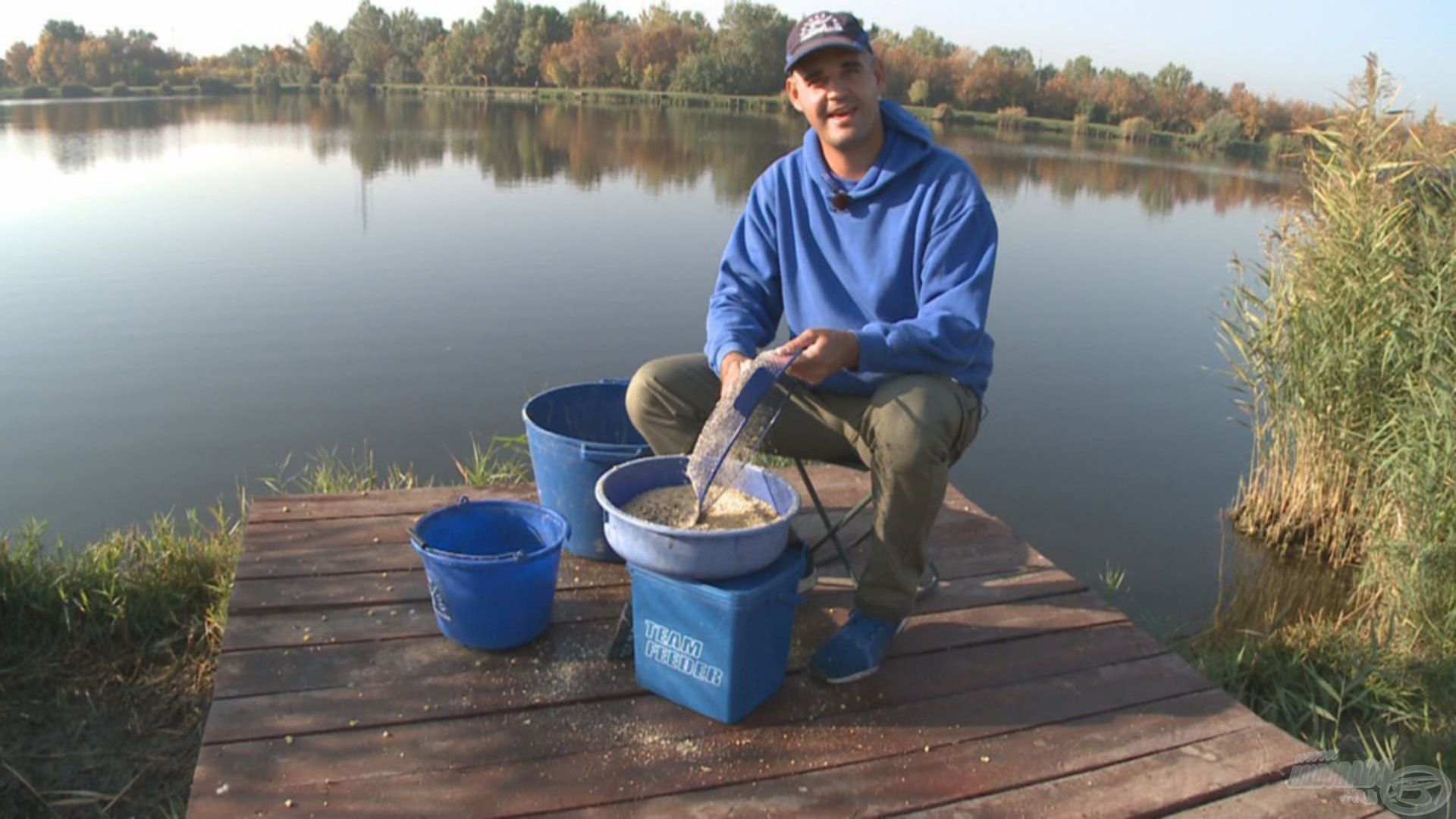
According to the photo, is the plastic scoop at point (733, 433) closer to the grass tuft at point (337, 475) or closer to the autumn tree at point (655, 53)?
the grass tuft at point (337, 475)

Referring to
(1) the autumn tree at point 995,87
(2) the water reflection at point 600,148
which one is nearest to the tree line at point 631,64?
(1) the autumn tree at point 995,87

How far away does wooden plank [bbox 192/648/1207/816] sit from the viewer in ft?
6.08

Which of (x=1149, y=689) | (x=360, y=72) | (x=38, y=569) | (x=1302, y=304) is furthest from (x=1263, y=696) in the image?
(x=360, y=72)

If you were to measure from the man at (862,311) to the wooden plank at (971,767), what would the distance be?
0.31 meters

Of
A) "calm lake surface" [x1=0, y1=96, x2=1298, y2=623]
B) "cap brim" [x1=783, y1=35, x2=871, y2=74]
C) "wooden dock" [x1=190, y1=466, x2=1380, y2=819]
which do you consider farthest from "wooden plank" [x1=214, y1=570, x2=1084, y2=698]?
"calm lake surface" [x1=0, y1=96, x2=1298, y2=623]

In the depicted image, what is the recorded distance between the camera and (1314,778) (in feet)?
6.87

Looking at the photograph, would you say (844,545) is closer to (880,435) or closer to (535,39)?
(880,435)

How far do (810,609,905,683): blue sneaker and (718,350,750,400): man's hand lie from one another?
0.60 m

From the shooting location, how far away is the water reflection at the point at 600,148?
1652cm

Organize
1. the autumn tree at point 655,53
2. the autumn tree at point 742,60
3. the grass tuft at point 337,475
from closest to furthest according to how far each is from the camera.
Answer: the grass tuft at point 337,475 → the autumn tree at point 742,60 → the autumn tree at point 655,53

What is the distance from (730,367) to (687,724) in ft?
2.55

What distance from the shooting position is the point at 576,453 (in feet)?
8.96

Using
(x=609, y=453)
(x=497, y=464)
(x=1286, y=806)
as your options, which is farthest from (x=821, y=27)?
(x=497, y=464)

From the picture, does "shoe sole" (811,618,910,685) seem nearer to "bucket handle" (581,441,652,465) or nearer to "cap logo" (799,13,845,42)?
"bucket handle" (581,441,652,465)
